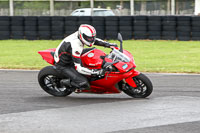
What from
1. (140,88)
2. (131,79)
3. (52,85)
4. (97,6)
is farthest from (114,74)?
(97,6)

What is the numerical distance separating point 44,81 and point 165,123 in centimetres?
321

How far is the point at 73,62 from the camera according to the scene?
8586mm

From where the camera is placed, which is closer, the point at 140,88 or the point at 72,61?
the point at 140,88

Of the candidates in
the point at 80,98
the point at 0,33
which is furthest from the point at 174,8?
the point at 80,98

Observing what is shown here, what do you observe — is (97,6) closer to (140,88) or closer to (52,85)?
(52,85)

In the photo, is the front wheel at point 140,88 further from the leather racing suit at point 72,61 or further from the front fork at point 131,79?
the leather racing suit at point 72,61

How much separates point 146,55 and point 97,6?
7190 millimetres

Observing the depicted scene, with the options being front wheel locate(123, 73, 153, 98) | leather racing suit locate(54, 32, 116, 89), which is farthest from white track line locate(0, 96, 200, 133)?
leather racing suit locate(54, 32, 116, 89)

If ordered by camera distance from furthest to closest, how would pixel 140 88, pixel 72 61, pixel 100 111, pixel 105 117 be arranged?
pixel 72 61
pixel 140 88
pixel 100 111
pixel 105 117

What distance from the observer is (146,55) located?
1659 centimetres

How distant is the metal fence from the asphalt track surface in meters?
12.9

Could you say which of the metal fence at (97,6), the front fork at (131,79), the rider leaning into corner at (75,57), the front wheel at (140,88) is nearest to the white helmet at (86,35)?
the rider leaning into corner at (75,57)

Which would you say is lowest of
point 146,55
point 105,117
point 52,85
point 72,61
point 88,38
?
point 105,117

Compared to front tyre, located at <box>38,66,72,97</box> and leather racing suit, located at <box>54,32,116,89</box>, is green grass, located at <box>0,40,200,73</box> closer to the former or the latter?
front tyre, located at <box>38,66,72,97</box>
